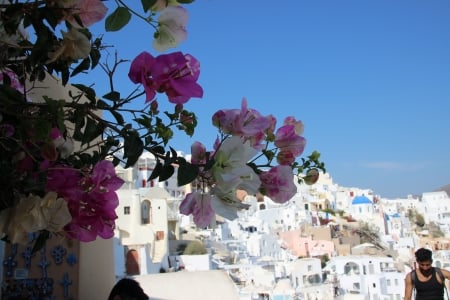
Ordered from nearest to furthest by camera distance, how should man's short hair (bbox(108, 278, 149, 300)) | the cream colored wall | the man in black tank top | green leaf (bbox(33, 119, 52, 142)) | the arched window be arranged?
1. green leaf (bbox(33, 119, 52, 142))
2. man's short hair (bbox(108, 278, 149, 300))
3. the cream colored wall
4. the man in black tank top
5. the arched window

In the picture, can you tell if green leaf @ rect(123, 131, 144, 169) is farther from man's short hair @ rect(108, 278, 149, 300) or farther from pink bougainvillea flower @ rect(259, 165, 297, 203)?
man's short hair @ rect(108, 278, 149, 300)

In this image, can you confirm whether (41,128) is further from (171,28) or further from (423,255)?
(423,255)

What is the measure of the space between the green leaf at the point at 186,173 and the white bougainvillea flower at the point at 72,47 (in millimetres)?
232

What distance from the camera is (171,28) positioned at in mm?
739

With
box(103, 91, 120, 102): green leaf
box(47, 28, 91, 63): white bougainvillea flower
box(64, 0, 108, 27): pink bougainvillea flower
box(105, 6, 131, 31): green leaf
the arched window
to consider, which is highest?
the arched window

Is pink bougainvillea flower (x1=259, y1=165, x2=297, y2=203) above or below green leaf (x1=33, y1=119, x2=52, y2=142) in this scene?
below

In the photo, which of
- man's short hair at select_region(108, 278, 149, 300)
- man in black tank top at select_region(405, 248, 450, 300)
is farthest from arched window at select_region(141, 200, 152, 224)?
man's short hair at select_region(108, 278, 149, 300)

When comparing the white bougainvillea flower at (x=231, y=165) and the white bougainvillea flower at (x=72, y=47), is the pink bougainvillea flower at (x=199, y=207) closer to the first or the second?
the white bougainvillea flower at (x=231, y=165)

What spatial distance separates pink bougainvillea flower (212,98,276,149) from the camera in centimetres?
74

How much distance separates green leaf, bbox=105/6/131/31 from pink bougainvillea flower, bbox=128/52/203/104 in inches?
2.0

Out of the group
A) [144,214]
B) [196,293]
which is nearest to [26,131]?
[196,293]

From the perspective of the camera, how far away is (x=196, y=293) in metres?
3.36

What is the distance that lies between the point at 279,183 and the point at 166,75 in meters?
0.25

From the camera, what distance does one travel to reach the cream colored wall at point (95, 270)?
282 centimetres
